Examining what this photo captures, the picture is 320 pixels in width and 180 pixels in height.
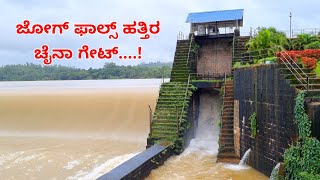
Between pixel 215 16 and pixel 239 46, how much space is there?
453cm

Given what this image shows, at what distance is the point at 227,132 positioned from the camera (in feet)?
58.1

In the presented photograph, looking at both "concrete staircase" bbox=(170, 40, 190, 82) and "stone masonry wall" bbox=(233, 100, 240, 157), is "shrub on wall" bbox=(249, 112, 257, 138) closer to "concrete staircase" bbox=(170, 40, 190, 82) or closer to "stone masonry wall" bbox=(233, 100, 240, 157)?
"stone masonry wall" bbox=(233, 100, 240, 157)

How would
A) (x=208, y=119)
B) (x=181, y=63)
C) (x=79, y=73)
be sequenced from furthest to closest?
(x=79, y=73) < (x=208, y=119) < (x=181, y=63)

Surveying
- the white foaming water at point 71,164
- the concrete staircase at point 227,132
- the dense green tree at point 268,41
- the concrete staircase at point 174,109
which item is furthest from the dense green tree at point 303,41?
the white foaming water at point 71,164

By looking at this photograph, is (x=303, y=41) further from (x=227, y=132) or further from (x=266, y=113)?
(x=266, y=113)

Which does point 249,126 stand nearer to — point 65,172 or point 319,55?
point 319,55

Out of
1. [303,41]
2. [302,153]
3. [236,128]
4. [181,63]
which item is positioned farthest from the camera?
[181,63]

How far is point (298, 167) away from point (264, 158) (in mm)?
3024

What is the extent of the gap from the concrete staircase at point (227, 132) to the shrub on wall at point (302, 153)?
517 cm

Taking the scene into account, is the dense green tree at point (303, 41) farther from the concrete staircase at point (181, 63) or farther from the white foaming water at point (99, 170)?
the white foaming water at point (99, 170)

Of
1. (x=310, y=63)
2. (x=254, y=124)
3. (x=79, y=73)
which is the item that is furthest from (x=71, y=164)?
(x=79, y=73)

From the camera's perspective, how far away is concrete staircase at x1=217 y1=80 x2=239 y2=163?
55.3 ft

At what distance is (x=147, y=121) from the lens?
3031 centimetres

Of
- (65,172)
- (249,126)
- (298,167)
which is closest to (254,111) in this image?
(249,126)
